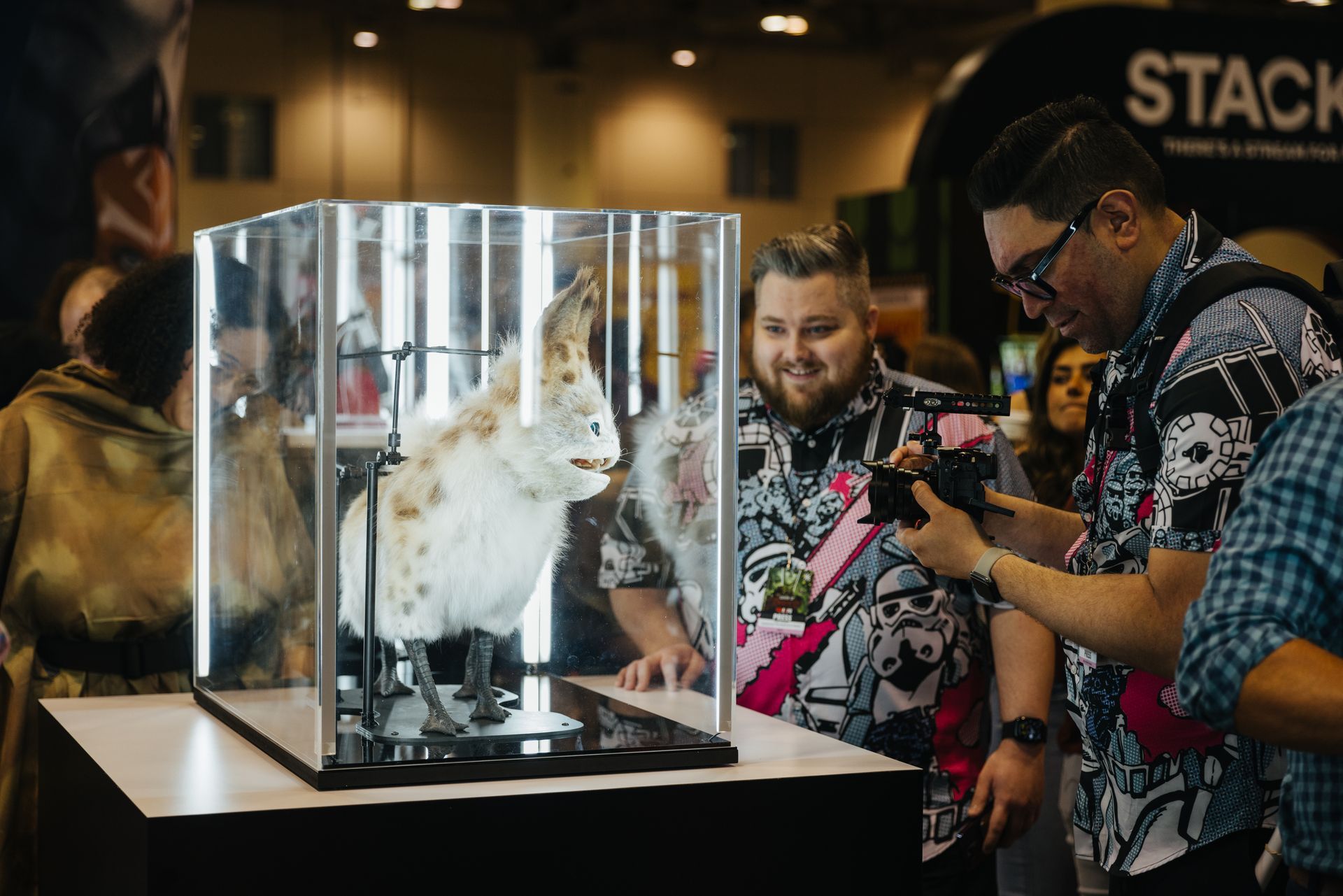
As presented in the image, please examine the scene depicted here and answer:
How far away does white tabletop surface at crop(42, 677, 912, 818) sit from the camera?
1517 millimetres

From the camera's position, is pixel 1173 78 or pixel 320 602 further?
pixel 1173 78

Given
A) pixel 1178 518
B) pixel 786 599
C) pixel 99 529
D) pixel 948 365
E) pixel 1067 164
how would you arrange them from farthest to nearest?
pixel 948 365
pixel 99 529
pixel 786 599
pixel 1067 164
pixel 1178 518

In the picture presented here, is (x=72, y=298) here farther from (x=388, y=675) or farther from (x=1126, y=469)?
(x=1126, y=469)

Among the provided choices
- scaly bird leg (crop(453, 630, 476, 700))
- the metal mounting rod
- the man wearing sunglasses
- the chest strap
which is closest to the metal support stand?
the metal mounting rod

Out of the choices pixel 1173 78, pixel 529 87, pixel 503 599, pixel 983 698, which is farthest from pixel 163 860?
pixel 529 87

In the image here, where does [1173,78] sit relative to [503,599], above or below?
above

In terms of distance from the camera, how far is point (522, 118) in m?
13.5

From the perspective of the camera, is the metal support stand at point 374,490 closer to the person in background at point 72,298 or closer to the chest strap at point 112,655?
the chest strap at point 112,655

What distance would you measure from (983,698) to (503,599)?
110 cm

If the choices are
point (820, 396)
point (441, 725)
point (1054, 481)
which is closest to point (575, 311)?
point (441, 725)

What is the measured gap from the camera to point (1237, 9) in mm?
13375

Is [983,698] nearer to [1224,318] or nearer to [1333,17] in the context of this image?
[1224,318]

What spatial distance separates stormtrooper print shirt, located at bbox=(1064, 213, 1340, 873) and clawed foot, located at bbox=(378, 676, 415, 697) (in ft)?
2.71

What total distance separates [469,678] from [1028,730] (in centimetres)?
103
